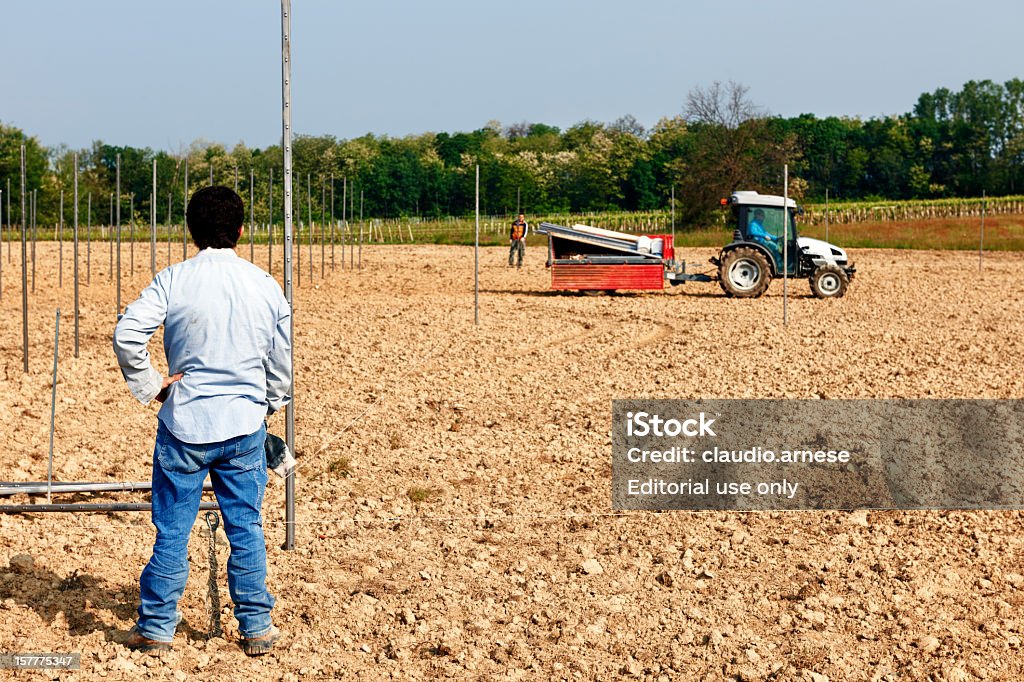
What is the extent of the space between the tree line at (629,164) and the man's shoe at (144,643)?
31.2 metres

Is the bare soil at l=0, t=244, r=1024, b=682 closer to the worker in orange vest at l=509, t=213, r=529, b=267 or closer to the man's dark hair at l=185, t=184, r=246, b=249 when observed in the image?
the man's dark hair at l=185, t=184, r=246, b=249

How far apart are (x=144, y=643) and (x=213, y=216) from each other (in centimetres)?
147

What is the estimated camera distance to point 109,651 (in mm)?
3814

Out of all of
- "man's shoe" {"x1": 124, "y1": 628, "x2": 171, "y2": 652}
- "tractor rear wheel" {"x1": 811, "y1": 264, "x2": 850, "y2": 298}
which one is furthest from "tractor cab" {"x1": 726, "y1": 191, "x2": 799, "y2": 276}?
"man's shoe" {"x1": 124, "y1": 628, "x2": 171, "y2": 652}

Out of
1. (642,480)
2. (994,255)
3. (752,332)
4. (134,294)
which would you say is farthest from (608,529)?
(994,255)

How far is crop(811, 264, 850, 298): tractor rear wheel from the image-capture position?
1677 cm

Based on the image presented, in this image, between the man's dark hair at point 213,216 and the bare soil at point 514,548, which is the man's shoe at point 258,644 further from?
the man's dark hair at point 213,216

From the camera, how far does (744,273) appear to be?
16.8 meters

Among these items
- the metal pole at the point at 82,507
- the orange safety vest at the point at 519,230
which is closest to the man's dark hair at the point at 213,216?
the metal pole at the point at 82,507

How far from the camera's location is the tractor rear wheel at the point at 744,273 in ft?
54.3

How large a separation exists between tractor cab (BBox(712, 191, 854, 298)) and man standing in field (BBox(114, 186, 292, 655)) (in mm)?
13531

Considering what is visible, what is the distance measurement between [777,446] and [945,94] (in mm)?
98149

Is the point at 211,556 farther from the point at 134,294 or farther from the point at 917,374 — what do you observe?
the point at 134,294

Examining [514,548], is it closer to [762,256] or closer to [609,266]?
[762,256]
